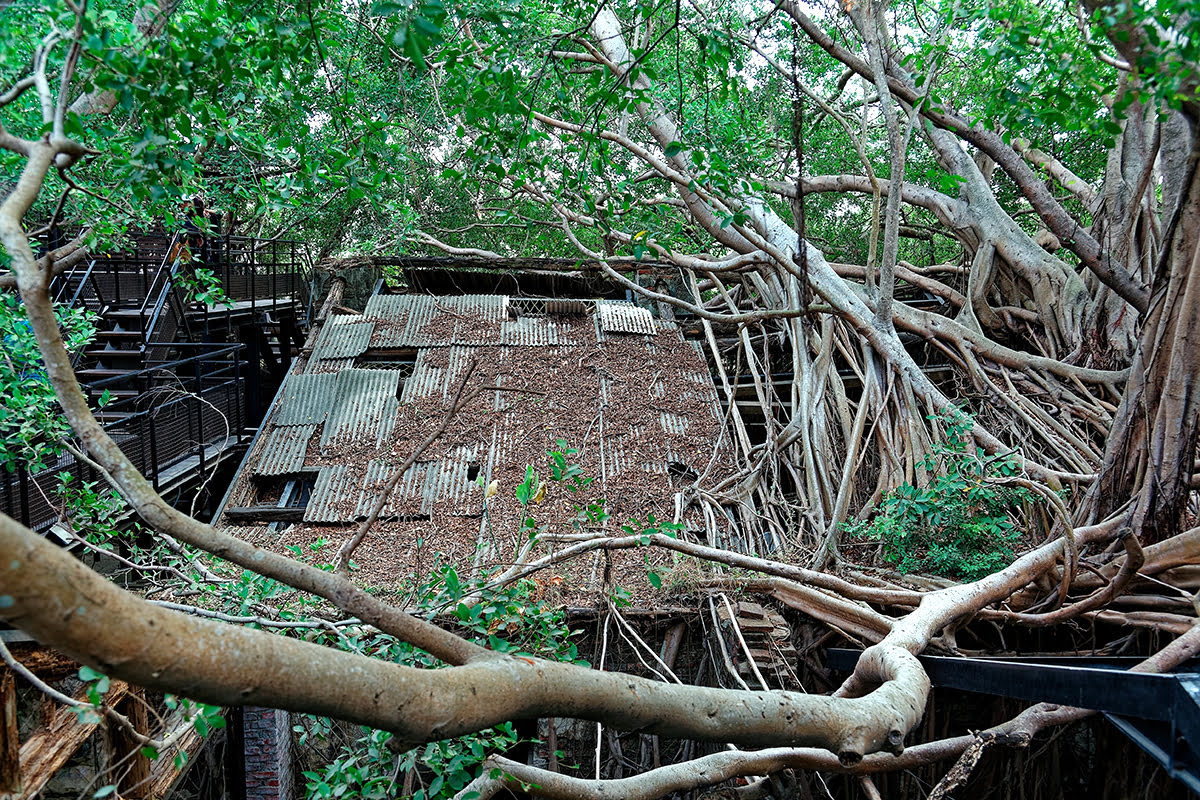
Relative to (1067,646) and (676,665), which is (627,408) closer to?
(676,665)

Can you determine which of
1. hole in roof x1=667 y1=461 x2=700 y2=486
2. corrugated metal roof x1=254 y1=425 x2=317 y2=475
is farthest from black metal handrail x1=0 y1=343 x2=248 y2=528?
hole in roof x1=667 y1=461 x2=700 y2=486

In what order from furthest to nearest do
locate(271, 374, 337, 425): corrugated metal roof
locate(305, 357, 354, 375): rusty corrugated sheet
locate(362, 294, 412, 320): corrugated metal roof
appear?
1. locate(362, 294, 412, 320): corrugated metal roof
2. locate(305, 357, 354, 375): rusty corrugated sheet
3. locate(271, 374, 337, 425): corrugated metal roof

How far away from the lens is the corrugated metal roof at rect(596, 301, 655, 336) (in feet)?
27.2

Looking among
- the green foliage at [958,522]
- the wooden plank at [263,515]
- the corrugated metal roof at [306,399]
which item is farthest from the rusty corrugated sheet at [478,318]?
the green foliage at [958,522]

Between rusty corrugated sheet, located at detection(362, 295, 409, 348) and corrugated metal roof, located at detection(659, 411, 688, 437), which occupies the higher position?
rusty corrugated sheet, located at detection(362, 295, 409, 348)

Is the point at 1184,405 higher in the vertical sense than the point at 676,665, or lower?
higher

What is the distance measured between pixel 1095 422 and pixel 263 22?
6.60 metres

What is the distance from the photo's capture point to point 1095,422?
6.14 m

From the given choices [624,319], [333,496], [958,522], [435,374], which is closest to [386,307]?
[435,374]

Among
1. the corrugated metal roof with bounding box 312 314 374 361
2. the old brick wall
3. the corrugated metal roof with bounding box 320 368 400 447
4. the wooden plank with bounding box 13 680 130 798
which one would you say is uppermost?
the corrugated metal roof with bounding box 312 314 374 361

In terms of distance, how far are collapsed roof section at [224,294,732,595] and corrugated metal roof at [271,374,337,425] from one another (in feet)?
0.05

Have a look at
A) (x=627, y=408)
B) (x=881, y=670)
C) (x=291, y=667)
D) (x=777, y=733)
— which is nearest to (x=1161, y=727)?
(x=881, y=670)

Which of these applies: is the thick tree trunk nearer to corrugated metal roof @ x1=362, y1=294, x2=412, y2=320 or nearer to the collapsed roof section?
the collapsed roof section

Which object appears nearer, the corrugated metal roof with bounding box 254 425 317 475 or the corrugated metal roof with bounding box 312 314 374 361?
the corrugated metal roof with bounding box 254 425 317 475
